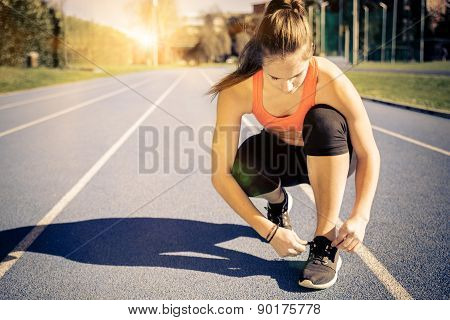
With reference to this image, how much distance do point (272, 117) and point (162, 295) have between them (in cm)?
115

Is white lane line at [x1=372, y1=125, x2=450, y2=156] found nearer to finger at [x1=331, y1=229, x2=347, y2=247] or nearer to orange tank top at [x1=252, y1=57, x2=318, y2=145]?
orange tank top at [x1=252, y1=57, x2=318, y2=145]

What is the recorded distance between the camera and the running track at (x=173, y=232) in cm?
224

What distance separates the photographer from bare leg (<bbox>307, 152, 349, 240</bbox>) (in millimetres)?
2107

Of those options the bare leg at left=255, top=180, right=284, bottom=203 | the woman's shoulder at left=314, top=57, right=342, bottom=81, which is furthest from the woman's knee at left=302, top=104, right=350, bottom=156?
the bare leg at left=255, top=180, right=284, bottom=203

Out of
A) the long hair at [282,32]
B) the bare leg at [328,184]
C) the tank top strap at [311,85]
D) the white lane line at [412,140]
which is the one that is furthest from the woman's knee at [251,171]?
the white lane line at [412,140]

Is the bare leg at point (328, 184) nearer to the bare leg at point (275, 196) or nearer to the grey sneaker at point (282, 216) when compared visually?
the bare leg at point (275, 196)

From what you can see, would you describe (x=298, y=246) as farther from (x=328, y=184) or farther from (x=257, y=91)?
(x=257, y=91)

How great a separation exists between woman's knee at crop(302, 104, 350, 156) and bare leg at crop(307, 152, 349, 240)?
41mm

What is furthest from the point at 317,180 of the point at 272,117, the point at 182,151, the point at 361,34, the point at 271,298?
the point at 361,34

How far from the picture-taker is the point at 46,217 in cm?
337

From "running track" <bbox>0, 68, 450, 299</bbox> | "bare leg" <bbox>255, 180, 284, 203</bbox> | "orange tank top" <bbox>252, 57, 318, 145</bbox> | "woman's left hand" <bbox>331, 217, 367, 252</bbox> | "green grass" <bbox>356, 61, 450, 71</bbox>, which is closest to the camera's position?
"woman's left hand" <bbox>331, 217, 367, 252</bbox>

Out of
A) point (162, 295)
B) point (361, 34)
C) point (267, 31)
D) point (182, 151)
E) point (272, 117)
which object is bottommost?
point (162, 295)

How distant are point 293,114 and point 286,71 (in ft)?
1.59
